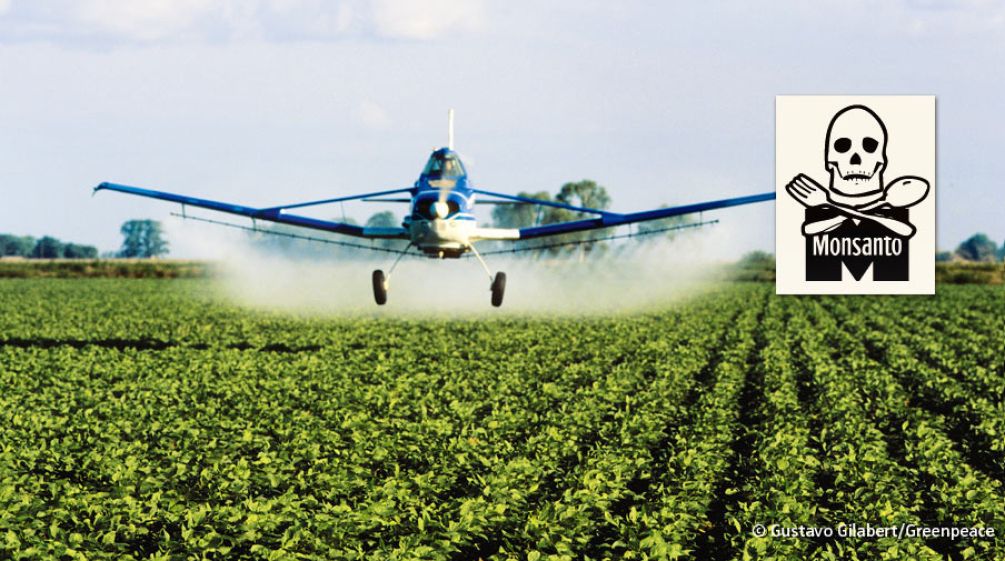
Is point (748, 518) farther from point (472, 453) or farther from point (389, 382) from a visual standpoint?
point (389, 382)

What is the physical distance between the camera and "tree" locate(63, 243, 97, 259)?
194500 mm

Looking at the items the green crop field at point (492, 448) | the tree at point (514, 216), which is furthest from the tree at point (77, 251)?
the green crop field at point (492, 448)

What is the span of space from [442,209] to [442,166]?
4.11 feet

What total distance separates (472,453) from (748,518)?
13.5ft

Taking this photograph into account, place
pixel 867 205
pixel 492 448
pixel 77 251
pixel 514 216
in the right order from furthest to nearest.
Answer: pixel 77 251, pixel 514 216, pixel 867 205, pixel 492 448

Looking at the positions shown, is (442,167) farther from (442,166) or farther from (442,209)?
(442,209)

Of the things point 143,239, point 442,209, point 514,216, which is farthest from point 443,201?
point 143,239

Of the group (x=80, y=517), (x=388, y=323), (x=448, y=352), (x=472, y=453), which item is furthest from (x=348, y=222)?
(x=80, y=517)

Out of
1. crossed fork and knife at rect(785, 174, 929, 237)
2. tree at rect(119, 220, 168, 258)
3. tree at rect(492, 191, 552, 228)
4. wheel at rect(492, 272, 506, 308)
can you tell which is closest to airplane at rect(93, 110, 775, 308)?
wheel at rect(492, 272, 506, 308)

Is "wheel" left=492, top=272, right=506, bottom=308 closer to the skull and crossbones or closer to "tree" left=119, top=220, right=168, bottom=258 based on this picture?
the skull and crossbones

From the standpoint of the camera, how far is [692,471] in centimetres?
1352

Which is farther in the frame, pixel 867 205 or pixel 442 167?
pixel 442 167

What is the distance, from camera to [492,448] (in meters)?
14.6

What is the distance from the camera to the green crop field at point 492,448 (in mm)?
10641
